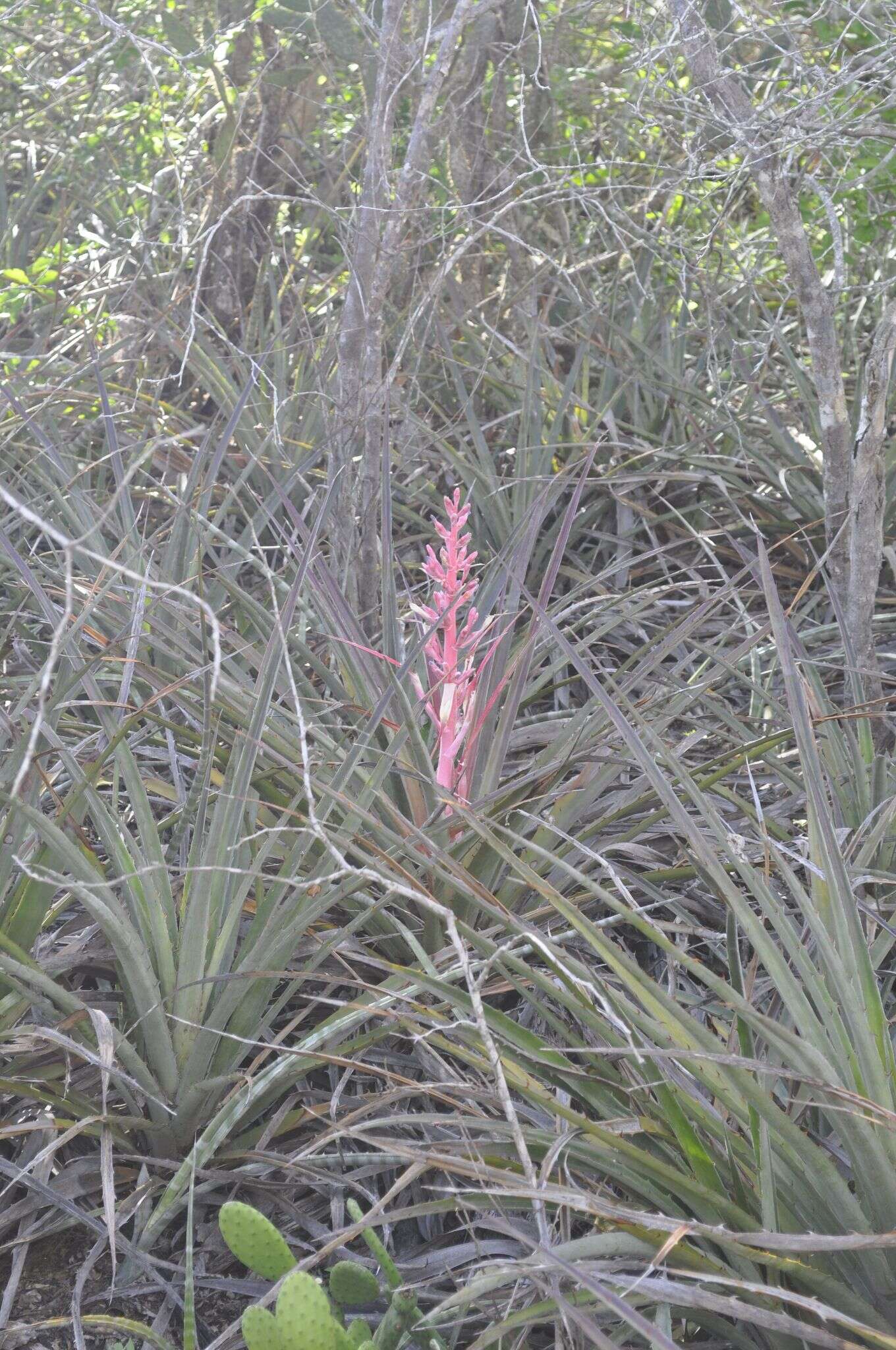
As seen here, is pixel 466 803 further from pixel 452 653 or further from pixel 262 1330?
pixel 262 1330

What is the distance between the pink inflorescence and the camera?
5.35 ft

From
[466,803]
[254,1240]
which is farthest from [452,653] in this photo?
[254,1240]

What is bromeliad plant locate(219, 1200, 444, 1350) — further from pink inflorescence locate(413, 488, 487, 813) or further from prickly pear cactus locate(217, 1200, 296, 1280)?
pink inflorescence locate(413, 488, 487, 813)

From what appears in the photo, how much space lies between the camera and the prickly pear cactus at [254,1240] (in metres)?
1.21

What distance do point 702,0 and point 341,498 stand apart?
132cm

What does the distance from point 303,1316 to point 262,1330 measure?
0.18 feet

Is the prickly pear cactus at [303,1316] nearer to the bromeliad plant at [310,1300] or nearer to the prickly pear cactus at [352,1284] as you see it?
the bromeliad plant at [310,1300]

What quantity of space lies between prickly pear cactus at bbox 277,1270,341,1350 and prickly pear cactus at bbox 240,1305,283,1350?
2cm

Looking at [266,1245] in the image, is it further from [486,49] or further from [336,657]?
[486,49]

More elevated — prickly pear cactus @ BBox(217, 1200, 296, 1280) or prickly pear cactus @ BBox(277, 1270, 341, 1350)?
prickly pear cactus @ BBox(277, 1270, 341, 1350)

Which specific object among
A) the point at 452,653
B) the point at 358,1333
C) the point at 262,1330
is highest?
the point at 452,653

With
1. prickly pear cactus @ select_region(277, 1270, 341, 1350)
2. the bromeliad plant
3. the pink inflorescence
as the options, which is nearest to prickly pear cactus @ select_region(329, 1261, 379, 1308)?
the bromeliad plant

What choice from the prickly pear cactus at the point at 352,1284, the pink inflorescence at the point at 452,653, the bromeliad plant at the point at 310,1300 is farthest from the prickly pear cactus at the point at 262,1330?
the pink inflorescence at the point at 452,653

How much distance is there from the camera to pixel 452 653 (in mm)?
1666
